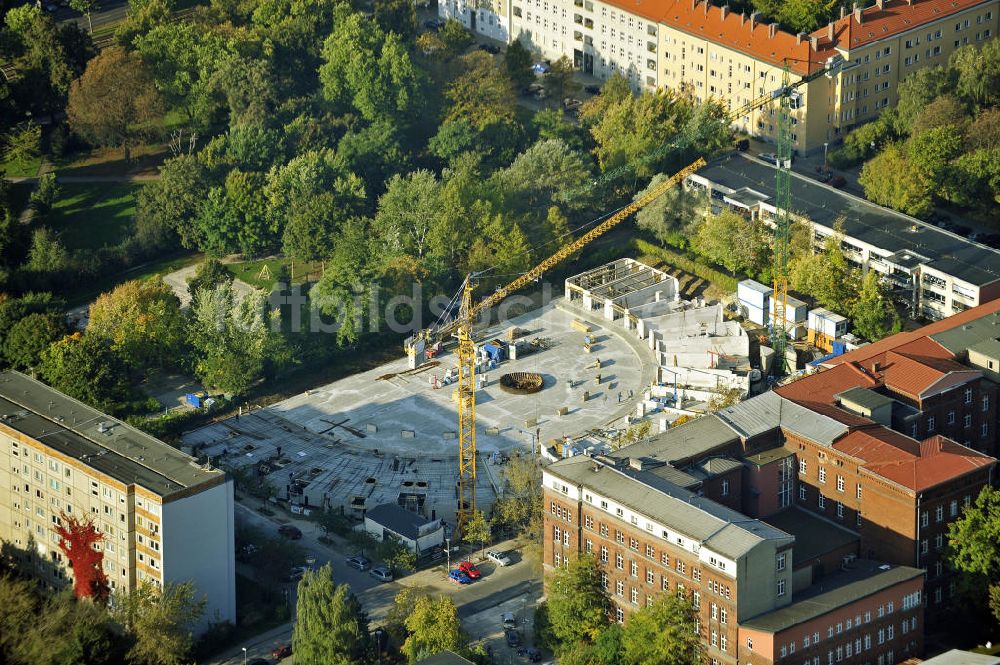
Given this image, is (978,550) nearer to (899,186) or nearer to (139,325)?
(899,186)

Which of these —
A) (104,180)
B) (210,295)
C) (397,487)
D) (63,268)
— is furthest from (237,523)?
(104,180)

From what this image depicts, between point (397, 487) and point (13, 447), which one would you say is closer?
point (13, 447)

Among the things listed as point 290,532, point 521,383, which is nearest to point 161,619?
point 290,532

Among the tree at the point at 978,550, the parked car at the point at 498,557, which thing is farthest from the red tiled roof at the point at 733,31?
the tree at the point at 978,550

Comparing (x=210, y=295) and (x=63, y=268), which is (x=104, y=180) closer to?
(x=63, y=268)

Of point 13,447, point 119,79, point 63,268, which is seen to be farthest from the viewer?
point 119,79

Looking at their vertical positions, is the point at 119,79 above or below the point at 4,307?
above

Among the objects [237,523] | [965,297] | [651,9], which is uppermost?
[651,9]
